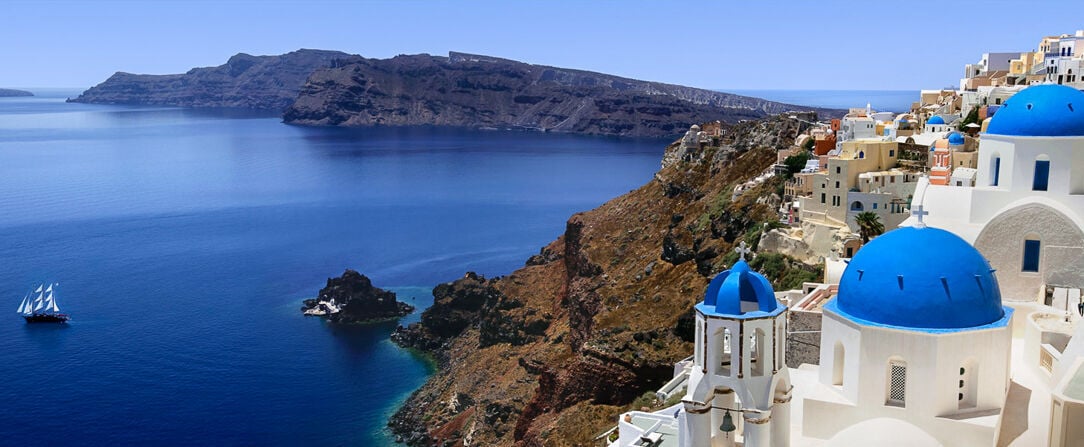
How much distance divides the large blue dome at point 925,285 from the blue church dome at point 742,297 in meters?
1.87

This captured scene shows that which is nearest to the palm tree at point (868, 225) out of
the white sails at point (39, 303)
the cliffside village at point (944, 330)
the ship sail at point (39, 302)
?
the cliffside village at point (944, 330)

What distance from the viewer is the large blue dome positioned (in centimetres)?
1681

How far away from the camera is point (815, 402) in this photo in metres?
18.2

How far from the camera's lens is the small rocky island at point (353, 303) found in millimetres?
80500

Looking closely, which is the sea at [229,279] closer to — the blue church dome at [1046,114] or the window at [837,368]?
the window at [837,368]

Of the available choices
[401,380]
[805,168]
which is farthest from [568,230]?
[805,168]

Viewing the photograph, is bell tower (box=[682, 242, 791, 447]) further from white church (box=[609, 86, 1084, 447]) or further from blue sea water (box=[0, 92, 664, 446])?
blue sea water (box=[0, 92, 664, 446])

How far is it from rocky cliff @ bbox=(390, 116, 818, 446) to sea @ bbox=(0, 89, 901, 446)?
475 cm

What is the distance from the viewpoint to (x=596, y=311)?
5331cm

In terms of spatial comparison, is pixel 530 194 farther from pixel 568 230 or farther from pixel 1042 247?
Result: pixel 1042 247

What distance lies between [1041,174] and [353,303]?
65392mm

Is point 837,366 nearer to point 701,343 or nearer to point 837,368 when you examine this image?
point 837,368

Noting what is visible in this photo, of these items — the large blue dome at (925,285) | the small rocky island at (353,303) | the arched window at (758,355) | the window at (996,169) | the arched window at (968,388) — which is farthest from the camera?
the small rocky island at (353,303)

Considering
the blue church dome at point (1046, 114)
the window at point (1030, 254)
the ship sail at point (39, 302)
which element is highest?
the blue church dome at point (1046, 114)
